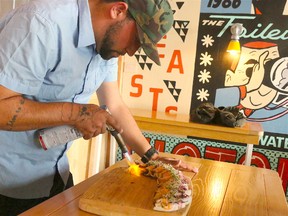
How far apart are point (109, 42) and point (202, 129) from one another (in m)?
1.45


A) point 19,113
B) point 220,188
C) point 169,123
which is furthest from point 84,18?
point 169,123

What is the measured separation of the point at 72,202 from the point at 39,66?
0.36 metres

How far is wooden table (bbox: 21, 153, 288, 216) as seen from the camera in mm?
758

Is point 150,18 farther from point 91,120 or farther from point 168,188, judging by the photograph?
point 168,188

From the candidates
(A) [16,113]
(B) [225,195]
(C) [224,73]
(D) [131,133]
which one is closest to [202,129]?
(C) [224,73]

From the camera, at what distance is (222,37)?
2.49 metres

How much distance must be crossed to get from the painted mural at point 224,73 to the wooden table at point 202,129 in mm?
249

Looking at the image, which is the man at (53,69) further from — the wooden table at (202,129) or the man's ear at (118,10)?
the wooden table at (202,129)

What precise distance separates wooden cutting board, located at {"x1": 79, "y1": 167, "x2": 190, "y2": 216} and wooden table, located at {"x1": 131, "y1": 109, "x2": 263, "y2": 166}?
1.34 meters

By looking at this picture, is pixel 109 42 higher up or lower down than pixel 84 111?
higher up

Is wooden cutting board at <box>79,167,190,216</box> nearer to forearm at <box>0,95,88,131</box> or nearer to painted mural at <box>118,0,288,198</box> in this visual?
forearm at <box>0,95,88,131</box>

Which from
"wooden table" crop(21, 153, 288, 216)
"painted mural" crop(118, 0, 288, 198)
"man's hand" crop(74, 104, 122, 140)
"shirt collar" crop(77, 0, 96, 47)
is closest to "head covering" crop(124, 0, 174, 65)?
"shirt collar" crop(77, 0, 96, 47)

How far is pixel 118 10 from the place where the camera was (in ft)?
2.64

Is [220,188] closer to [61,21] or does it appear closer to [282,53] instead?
[61,21]
